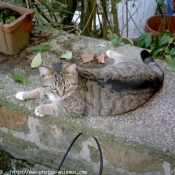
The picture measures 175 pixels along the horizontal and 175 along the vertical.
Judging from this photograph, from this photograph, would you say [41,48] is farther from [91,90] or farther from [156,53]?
[156,53]

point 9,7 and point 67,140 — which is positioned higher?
point 9,7

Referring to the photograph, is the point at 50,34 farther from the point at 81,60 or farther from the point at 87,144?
the point at 87,144

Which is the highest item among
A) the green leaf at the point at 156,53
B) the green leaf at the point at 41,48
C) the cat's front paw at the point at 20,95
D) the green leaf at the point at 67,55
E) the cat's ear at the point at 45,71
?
the cat's ear at the point at 45,71

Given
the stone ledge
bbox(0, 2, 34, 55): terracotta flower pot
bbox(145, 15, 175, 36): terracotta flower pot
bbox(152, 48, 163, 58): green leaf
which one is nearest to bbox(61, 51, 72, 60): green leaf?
the stone ledge

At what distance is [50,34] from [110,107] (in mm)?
884

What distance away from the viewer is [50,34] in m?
2.27

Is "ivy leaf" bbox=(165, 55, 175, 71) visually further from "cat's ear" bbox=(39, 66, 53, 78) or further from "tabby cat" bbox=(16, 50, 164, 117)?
"cat's ear" bbox=(39, 66, 53, 78)

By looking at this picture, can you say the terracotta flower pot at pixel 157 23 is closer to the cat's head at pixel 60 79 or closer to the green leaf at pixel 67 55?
the green leaf at pixel 67 55

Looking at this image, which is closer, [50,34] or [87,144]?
[87,144]

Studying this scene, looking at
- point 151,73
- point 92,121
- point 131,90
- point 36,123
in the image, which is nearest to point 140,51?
point 151,73

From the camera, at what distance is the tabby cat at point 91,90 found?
1632 mm

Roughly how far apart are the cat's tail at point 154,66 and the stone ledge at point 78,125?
0.17ft

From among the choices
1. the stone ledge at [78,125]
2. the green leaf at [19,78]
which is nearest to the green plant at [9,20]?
the stone ledge at [78,125]

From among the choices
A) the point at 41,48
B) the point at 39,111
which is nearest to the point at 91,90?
the point at 39,111
